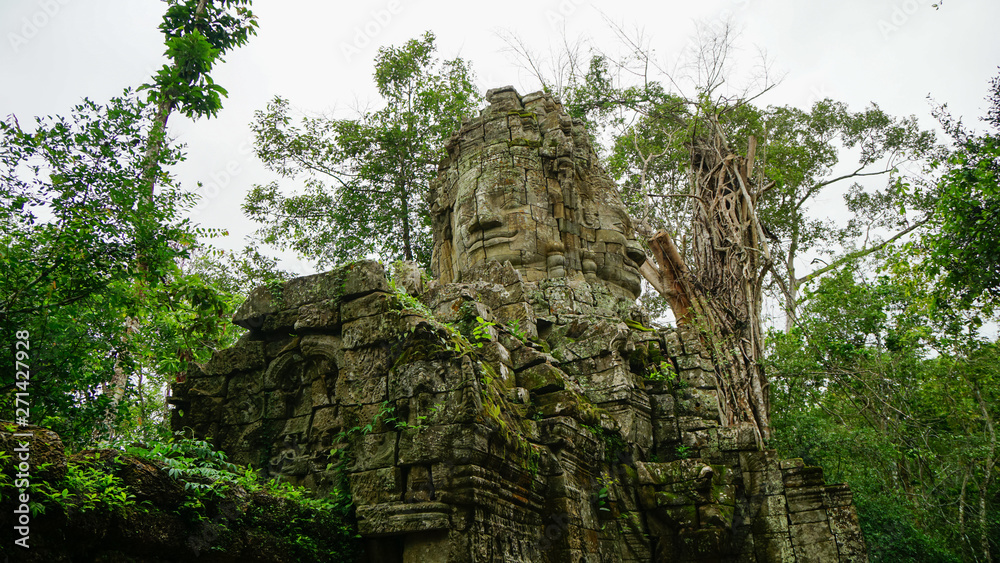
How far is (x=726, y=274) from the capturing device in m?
16.3

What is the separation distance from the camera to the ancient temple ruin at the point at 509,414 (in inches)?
233

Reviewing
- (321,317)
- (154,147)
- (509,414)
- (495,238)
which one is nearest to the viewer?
(509,414)

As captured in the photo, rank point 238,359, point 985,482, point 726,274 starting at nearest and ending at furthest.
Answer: point 238,359 < point 985,482 < point 726,274

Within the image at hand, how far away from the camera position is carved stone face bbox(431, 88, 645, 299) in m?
12.2

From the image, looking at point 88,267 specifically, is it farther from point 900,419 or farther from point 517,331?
point 900,419

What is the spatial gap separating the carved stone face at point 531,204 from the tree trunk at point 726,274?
7.97ft

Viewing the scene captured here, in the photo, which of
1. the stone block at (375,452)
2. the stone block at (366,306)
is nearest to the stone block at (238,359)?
the stone block at (366,306)

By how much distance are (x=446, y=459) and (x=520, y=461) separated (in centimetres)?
93

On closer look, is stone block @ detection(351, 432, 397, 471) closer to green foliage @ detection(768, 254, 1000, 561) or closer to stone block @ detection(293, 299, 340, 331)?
stone block @ detection(293, 299, 340, 331)

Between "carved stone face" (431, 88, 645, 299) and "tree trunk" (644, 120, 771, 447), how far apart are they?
2.43 meters

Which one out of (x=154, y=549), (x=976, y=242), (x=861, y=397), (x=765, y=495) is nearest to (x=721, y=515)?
(x=765, y=495)

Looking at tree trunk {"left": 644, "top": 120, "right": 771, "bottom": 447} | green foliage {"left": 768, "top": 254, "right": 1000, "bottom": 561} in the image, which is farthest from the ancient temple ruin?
green foliage {"left": 768, "top": 254, "right": 1000, "bottom": 561}

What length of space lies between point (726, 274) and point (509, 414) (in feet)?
35.8

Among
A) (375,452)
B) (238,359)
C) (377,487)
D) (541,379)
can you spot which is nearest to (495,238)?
(541,379)
